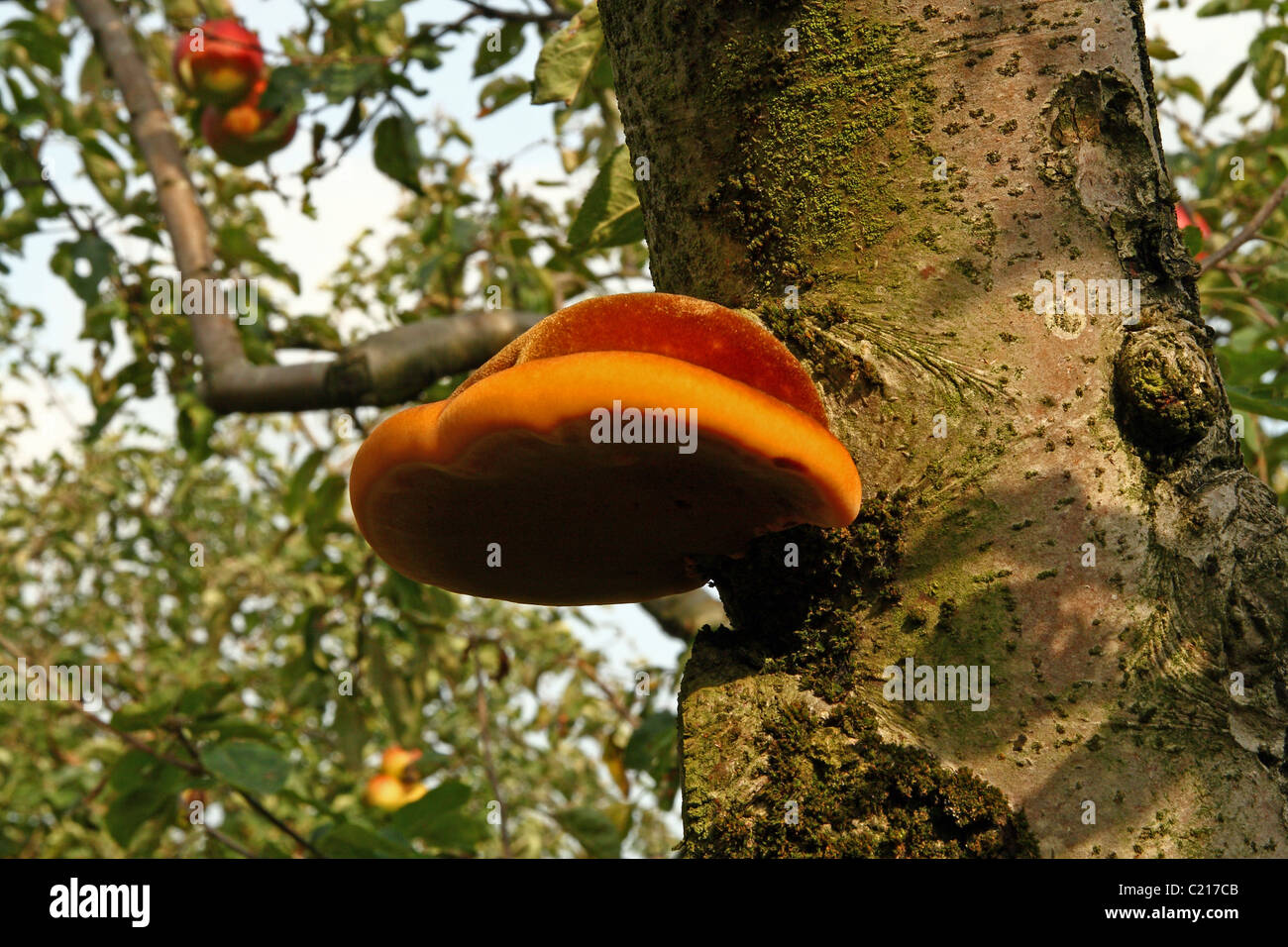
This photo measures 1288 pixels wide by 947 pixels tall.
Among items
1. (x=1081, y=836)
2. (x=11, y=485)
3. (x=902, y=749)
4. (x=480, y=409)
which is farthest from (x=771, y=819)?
(x=11, y=485)

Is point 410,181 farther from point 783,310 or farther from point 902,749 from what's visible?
point 902,749

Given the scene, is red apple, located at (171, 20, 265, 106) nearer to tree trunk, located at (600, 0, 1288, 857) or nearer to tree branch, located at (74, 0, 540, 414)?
tree branch, located at (74, 0, 540, 414)

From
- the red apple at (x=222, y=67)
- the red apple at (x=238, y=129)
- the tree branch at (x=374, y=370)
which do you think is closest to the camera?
the tree branch at (x=374, y=370)

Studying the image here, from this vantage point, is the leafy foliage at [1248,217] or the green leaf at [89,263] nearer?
the leafy foliage at [1248,217]

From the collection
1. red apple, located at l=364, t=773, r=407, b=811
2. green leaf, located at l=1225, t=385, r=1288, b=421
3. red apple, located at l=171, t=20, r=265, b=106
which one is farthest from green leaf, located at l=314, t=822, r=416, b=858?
red apple, located at l=171, t=20, r=265, b=106

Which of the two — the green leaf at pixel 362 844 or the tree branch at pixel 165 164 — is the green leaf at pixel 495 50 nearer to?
the tree branch at pixel 165 164

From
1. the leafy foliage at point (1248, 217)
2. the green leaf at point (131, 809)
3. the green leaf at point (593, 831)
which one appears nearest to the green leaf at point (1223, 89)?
the leafy foliage at point (1248, 217)

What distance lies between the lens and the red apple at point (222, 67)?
17.5 ft

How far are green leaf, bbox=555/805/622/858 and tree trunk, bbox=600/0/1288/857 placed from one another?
2.60 m

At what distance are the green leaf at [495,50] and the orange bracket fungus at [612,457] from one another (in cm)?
308

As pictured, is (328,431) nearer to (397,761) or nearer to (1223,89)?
(397,761)

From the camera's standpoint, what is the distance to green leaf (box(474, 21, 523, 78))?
4172 millimetres

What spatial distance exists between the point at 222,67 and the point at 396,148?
180 cm
